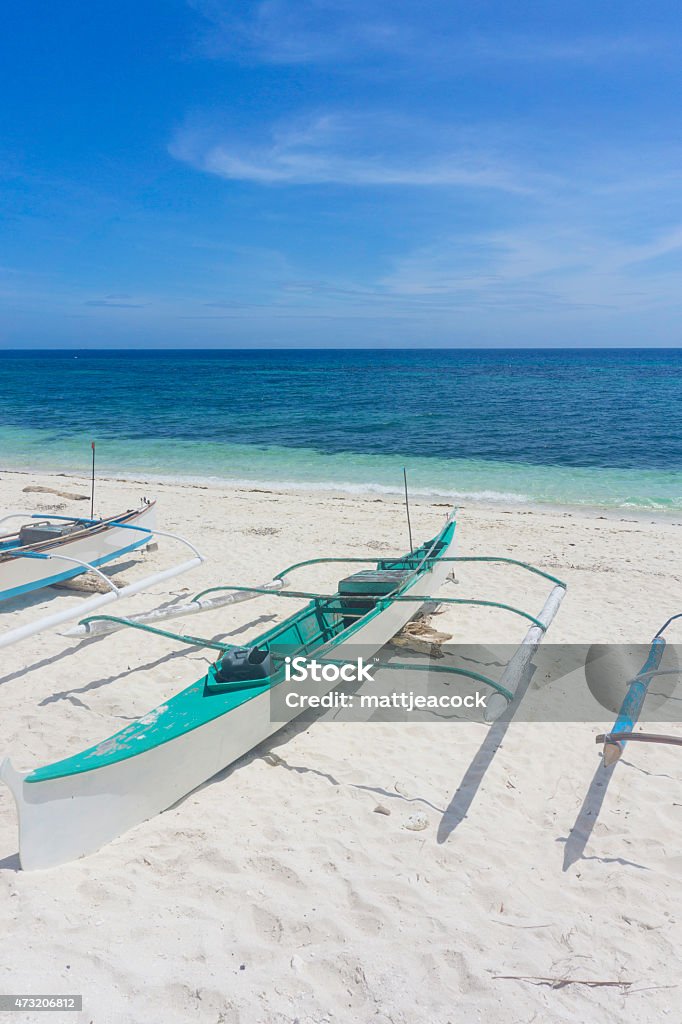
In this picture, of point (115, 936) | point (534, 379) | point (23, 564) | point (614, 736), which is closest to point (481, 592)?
point (614, 736)

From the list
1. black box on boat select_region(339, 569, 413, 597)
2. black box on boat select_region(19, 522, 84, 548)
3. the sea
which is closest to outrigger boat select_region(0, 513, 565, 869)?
black box on boat select_region(339, 569, 413, 597)

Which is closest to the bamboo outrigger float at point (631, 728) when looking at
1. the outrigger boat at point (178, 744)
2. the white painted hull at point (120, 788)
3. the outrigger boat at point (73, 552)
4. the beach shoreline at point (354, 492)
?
the outrigger boat at point (178, 744)

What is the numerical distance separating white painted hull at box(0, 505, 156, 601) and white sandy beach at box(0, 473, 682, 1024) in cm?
144

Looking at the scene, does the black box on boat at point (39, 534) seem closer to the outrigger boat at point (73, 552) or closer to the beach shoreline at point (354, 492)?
the outrigger boat at point (73, 552)

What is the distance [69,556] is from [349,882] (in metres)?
6.24

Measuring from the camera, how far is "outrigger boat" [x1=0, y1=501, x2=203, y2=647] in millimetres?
7332

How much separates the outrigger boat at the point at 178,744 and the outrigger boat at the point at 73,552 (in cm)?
156

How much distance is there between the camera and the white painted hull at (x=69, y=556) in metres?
7.71

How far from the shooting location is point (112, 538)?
9.19 metres

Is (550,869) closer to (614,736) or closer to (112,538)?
(614,736)

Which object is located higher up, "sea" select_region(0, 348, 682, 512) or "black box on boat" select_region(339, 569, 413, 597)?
"sea" select_region(0, 348, 682, 512)

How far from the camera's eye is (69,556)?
8445 millimetres

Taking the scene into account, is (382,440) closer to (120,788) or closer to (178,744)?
(178,744)

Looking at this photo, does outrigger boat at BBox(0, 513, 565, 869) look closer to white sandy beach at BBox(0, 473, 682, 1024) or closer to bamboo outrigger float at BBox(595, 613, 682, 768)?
white sandy beach at BBox(0, 473, 682, 1024)
